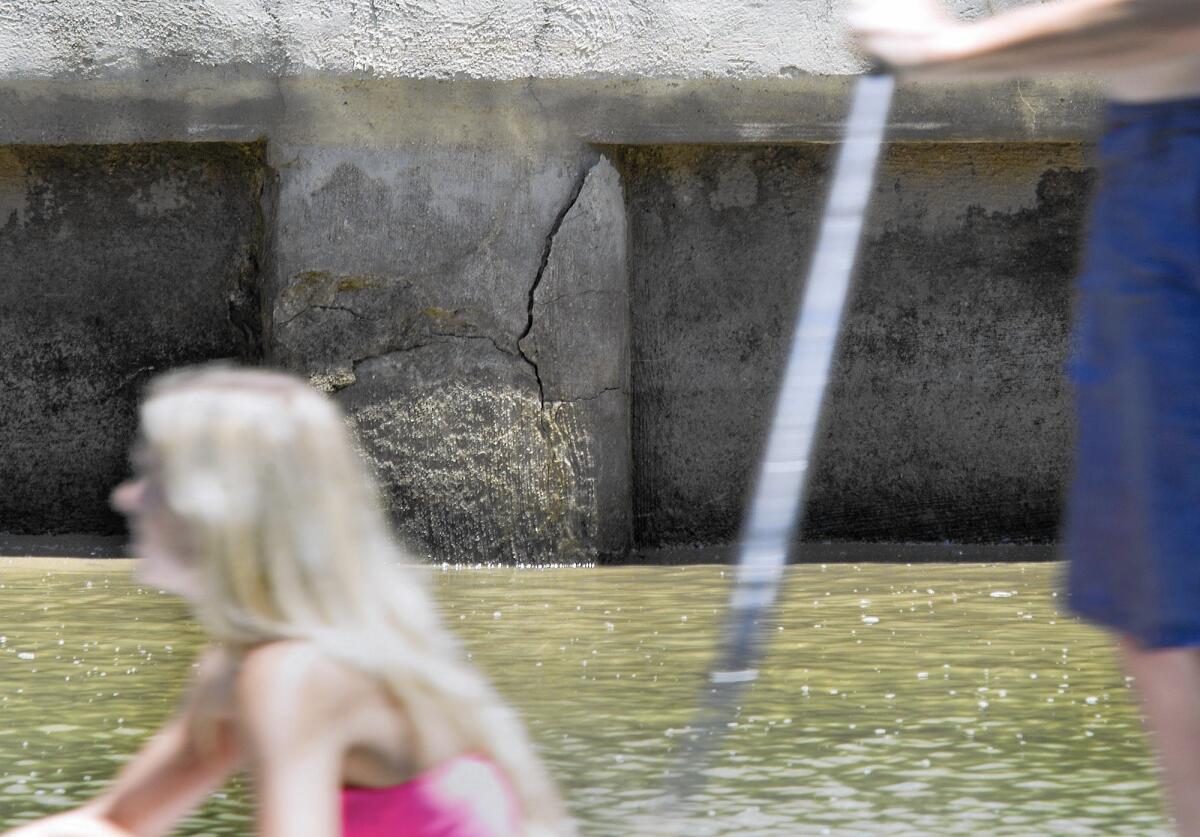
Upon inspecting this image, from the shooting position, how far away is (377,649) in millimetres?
1407

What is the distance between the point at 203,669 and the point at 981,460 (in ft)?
16.5

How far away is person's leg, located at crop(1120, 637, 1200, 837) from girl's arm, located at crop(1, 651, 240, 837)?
2.53 feet

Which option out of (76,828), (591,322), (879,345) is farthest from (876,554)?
(76,828)

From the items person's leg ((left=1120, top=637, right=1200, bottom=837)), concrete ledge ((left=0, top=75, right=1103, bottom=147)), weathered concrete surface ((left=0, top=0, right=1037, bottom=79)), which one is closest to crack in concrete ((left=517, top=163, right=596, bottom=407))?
concrete ledge ((left=0, top=75, right=1103, bottom=147))

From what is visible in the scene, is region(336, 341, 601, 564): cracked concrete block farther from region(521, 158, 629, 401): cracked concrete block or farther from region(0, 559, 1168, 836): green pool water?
region(0, 559, 1168, 836): green pool water

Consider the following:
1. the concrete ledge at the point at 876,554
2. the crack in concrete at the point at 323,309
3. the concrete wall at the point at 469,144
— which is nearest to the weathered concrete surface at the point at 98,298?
the concrete wall at the point at 469,144

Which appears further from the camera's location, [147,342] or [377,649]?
[147,342]

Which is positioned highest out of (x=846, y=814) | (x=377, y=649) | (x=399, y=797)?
(x=377, y=649)

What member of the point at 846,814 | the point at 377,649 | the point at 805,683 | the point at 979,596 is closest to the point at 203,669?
the point at 377,649

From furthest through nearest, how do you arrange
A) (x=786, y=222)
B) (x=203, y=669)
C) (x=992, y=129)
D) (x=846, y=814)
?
(x=786, y=222)
(x=992, y=129)
(x=846, y=814)
(x=203, y=669)

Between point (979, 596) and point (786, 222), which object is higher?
point (786, 222)

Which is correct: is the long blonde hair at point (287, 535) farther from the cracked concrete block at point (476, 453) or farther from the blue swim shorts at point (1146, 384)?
the cracked concrete block at point (476, 453)

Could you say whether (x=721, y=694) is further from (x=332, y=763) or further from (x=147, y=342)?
(x=147, y=342)

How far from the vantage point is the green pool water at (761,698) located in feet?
9.12
